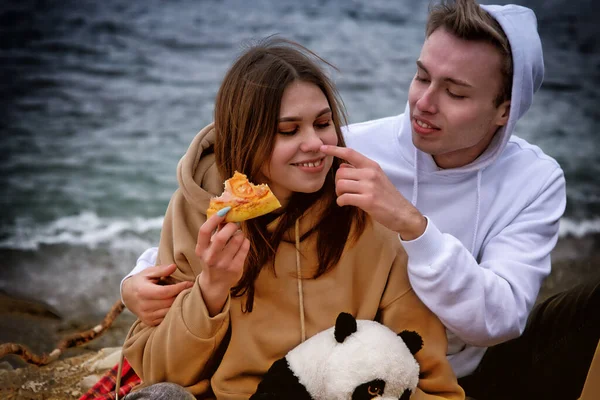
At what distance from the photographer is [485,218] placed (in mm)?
2678

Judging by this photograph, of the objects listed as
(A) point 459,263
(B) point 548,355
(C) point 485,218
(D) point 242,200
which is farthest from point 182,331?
(B) point 548,355

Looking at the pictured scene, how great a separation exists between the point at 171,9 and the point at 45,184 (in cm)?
304

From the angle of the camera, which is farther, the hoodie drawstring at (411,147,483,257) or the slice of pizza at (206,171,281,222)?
the hoodie drawstring at (411,147,483,257)

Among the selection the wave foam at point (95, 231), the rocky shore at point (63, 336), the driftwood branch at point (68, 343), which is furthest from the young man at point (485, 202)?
the wave foam at point (95, 231)

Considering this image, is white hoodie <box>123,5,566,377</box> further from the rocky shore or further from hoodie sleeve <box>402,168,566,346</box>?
the rocky shore

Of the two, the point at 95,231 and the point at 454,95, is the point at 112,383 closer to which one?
the point at 454,95

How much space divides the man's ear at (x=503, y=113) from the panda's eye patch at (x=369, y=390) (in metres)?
1.21

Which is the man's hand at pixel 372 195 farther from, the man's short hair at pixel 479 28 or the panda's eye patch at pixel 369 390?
the man's short hair at pixel 479 28

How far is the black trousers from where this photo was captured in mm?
2602

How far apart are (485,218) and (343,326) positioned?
3.03ft

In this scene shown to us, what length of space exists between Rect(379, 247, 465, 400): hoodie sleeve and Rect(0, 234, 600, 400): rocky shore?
0.81 metres

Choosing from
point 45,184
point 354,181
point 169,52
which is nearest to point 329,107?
point 354,181

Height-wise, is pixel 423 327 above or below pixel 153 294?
below

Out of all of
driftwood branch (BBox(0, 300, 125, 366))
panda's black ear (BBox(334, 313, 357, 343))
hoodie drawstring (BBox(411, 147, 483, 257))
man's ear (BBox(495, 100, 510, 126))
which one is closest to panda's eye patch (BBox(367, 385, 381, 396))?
panda's black ear (BBox(334, 313, 357, 343))
